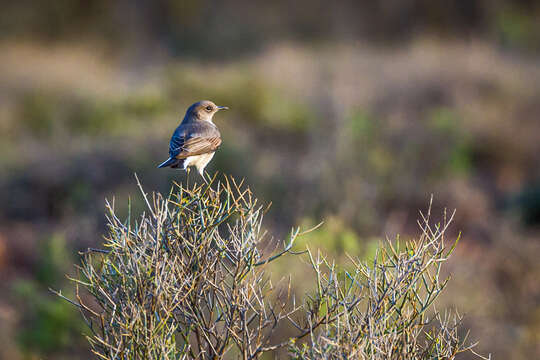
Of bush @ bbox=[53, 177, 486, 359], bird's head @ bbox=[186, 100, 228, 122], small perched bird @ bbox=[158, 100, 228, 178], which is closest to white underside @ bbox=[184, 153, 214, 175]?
small perched bird @ bbox=[158, 100, 228, 178]

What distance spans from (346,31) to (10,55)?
47.8 ft

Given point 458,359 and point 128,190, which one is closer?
point 458,359

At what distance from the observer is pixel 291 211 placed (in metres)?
9.19

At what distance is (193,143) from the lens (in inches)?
146

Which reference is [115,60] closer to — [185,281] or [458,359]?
[458,359]

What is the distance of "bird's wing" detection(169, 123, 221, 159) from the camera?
12.0 ft

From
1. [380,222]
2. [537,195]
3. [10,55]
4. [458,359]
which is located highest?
[10,55]

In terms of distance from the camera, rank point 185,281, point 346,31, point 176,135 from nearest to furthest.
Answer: point 185,281 → point 176,135 → point 346,31

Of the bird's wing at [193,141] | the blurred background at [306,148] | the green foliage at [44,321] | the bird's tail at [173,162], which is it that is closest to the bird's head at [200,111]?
the bird's wing at [193,141]

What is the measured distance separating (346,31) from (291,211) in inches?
786

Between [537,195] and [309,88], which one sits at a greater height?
[309,88]

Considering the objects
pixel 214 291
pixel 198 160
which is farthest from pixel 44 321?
pixel 214 291

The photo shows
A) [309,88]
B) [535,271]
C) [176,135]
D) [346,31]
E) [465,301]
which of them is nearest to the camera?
[176,135]

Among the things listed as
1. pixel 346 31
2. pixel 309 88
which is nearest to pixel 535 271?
pixel 309 88
